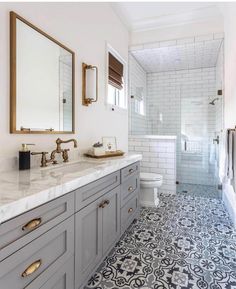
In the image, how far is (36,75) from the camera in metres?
1.70

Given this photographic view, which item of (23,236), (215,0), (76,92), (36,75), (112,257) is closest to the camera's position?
(23,236)

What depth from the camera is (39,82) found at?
1.74 metres

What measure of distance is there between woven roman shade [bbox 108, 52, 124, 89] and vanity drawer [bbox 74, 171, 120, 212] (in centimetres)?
173

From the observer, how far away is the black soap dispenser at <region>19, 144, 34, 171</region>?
1.50 meters

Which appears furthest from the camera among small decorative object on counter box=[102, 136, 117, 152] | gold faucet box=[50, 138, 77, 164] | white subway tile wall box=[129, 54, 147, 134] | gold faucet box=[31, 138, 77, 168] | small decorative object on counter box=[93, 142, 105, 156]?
white subway tile wall box=[129, 54, 147, 134]

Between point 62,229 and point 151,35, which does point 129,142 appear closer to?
point 151,35

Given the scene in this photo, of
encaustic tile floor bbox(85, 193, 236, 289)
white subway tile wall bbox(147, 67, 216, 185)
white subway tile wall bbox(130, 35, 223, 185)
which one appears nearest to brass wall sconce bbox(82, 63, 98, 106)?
encaustic tile floor bbox(85, 193, 236, 289)

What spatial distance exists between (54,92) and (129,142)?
2.17 metres

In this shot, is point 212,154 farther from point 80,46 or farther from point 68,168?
point 68,168

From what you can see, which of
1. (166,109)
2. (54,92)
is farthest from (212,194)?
(54,92)

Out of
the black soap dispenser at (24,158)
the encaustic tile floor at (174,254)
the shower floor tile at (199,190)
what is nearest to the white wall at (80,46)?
the black soap dispenser at (24,158)

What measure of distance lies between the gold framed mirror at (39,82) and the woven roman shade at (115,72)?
1040 mm

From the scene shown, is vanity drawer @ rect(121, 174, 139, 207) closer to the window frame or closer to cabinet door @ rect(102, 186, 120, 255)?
cabinet door @ rect(102, 186, 120, 255)

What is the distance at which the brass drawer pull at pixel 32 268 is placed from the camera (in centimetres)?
90
